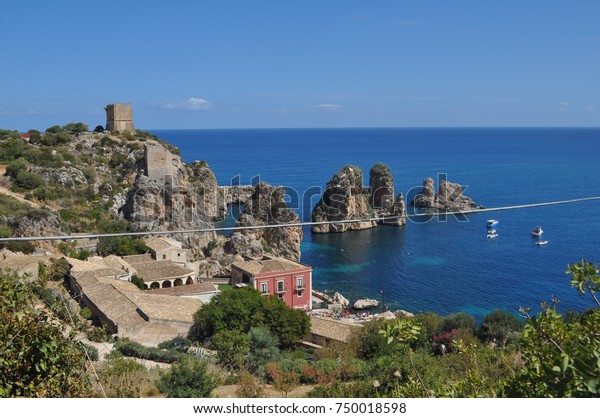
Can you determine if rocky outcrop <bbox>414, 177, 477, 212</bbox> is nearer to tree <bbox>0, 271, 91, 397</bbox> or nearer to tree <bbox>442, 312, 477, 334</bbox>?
tree <bbox>442, 312, 477, 334</bbox>

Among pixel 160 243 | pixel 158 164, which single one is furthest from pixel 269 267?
pixel 158 164

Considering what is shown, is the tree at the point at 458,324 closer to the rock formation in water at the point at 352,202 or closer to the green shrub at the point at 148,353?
the green shrub at the point at 148,353

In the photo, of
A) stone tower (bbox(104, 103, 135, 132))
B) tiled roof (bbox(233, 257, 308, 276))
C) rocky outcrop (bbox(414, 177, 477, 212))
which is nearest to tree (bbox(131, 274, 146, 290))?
tiled roof (bbox(233, 257, 308, 276))

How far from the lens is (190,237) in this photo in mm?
27672

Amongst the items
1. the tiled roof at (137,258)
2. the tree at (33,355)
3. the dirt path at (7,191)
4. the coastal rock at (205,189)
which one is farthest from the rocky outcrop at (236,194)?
the tree at (33,355)

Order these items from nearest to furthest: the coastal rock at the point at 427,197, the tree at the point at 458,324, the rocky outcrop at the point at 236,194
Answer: the tree at the point at 458,324, the coastal rock at the point at 427,197, the rocky outcrop at the point at 236,194

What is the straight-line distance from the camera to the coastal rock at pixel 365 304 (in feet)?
74.8

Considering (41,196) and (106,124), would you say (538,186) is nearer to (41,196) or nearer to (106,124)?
(106,124)

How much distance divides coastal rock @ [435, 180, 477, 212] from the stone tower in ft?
95.2

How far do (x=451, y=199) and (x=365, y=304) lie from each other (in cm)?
2919

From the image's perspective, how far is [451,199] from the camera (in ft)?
161

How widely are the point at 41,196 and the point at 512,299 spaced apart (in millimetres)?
23279

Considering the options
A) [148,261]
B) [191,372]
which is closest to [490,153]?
[148,261]

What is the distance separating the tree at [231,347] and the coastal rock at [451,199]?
123 feet
